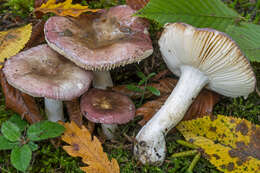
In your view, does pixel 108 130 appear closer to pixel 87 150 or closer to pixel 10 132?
pixel 87 150

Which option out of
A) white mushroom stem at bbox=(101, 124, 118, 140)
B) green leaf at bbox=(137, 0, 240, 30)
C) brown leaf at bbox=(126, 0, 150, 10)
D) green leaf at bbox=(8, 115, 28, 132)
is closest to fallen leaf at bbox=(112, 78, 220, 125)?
white mushroom stem at bbox=(101, 124, 118, 140)

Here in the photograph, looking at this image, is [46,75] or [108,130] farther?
[108,130]

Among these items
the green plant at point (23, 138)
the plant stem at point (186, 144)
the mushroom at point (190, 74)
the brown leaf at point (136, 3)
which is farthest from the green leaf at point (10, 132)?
the brown leaf at point (136, 3)

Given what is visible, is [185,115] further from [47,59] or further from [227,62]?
[47,59]

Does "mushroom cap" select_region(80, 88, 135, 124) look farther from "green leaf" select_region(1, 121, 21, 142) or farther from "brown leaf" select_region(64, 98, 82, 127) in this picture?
"green leaf" select_region(1, 121, 21, 142)

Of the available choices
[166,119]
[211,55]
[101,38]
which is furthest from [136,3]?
[166,119]

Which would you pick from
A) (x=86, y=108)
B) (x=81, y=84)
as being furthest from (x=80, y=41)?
(x=86, y=108)

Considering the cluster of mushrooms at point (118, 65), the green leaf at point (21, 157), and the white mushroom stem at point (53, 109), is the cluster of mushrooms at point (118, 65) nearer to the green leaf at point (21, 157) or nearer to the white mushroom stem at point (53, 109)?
the white mushroom stem at point (53, 109)
